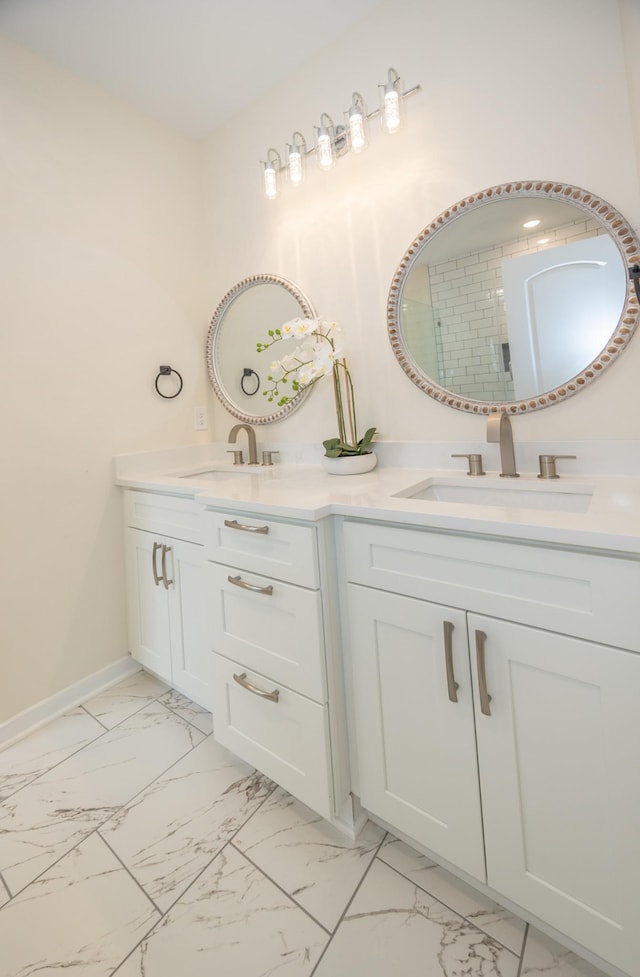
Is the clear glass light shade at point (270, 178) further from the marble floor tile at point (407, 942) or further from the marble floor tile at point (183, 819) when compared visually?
the marble floor tile at point (407, 942)

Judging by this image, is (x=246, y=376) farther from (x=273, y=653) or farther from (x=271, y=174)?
(x=273, y=653)

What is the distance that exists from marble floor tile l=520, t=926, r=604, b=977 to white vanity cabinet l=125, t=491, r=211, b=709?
1.10 m

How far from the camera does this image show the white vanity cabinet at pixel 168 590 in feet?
5.31

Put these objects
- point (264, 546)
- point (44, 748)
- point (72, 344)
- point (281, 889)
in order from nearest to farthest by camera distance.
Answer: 1. point (281, 889)
2. point (264, 546)
3. point (44, 748)
4. point (72, 344)

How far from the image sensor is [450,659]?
943mm

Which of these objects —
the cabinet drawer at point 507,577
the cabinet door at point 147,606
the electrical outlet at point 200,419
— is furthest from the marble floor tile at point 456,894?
the electrical outlet at point 200,419

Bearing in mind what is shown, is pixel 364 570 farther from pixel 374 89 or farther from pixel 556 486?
pixel 374 89

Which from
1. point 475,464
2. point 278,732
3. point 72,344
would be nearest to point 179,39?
point 72,344

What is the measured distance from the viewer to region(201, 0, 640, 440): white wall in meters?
1.22

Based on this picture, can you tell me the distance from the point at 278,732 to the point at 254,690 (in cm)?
13

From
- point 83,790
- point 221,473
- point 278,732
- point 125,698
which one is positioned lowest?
point 83,790

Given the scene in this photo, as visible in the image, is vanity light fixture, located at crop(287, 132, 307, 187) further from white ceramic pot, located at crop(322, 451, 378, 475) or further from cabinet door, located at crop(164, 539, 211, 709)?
cabinet door, located at crop(164, 539, 211, 709)

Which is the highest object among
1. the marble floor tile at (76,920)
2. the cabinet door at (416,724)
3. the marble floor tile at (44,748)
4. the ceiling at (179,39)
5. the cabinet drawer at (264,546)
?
the ceiling at (179,39)

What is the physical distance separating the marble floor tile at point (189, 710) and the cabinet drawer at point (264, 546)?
742 millimetres
